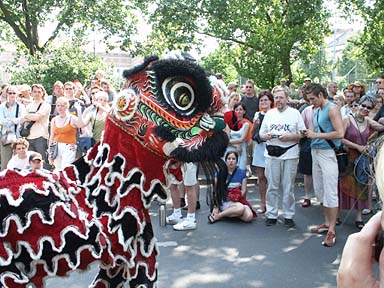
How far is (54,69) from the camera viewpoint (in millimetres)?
13727

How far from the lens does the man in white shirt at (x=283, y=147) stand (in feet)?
18.9

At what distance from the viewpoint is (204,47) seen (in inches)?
591

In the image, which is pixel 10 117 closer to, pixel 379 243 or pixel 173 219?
pixel 173 219

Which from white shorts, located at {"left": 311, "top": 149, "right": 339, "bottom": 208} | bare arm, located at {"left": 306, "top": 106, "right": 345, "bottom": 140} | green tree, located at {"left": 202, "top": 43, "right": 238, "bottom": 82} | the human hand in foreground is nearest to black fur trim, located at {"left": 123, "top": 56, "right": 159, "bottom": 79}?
green tree, located at {"left": 202, "top": 43, "right": 238, "bottom": 82}

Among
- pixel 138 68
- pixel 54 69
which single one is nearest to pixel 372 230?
pixel 138 68

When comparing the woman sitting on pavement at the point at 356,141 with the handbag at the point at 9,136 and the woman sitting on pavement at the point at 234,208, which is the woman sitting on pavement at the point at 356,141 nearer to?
the woman sitting on pavement at the point at 234,208

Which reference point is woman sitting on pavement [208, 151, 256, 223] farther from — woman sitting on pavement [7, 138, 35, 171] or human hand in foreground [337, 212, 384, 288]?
human hand in foreground [337, 212, 384, 288]

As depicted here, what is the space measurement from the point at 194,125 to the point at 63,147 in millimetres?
4621

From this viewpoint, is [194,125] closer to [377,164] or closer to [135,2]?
[377,164]

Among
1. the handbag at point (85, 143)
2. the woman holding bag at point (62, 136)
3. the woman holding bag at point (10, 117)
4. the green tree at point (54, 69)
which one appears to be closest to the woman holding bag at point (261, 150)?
the handbag at point (85, 143)

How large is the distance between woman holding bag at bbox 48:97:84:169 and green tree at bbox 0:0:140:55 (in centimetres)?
996

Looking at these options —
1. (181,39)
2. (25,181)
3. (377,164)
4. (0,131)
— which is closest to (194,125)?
(25,181)

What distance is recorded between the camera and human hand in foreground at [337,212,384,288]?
3.70 feet

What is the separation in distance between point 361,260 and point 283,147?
4.72 metres
